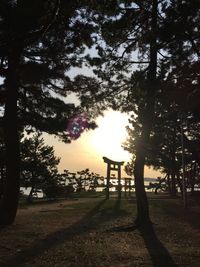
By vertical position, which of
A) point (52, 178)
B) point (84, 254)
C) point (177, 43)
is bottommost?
point (84, 254)

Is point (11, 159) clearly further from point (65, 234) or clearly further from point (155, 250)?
point (155, 250)

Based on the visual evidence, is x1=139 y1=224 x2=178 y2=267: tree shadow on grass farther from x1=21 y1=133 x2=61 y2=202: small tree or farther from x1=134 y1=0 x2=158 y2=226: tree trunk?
x1=21 y1=133 x2=61 y2=202: small tree

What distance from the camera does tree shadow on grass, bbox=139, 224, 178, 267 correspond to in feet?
25.2

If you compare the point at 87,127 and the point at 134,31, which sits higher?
the point at 134,31

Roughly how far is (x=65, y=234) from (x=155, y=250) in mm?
3100

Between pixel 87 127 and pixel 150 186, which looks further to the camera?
pixel 150 186

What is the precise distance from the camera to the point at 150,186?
45.4 m

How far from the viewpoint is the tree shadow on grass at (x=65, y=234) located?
26.3ft

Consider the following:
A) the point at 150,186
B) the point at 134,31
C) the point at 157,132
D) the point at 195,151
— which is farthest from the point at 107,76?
the point at 150,186

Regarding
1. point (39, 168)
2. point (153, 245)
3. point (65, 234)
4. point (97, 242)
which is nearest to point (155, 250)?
point (153, 245)

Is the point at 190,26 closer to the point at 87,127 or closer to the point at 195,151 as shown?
the point at 87,127

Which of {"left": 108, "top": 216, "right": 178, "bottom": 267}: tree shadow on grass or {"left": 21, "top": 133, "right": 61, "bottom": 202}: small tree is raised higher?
{"left": 21, "top": 133, "right": 61, "bottom": 202}: small tree

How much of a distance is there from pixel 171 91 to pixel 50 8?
832 cm

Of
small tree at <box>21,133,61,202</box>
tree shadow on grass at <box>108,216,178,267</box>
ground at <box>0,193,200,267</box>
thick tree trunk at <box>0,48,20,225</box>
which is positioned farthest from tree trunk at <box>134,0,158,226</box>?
small tree at <box>21,133,61,202</box>
